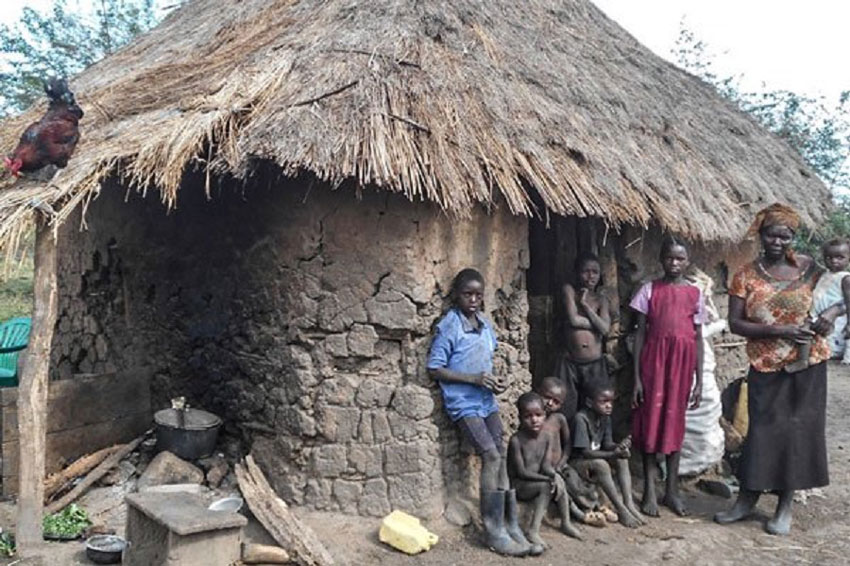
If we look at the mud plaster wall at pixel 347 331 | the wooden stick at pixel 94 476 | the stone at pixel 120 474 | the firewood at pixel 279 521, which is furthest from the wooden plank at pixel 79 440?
the firewood at pixel 279 521

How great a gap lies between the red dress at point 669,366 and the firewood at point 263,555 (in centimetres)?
247

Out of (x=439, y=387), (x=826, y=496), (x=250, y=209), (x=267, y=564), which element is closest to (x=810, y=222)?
(x=826, y=496)

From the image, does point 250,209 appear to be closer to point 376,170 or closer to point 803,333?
point 376,170

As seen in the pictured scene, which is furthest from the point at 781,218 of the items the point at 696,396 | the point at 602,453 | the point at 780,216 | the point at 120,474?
the point at 120,474

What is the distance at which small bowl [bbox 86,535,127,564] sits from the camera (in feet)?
13.1

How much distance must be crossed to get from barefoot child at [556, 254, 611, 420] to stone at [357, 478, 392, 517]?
1.39 meters

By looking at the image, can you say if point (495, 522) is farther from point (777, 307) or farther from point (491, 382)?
point (777, 307)

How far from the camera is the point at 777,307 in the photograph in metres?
4.61

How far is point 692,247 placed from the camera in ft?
20.6

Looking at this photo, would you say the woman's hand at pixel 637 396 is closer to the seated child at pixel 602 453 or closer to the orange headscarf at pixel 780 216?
the seated child at pixel 602 453

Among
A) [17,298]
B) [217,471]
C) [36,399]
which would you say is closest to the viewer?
[36,399]

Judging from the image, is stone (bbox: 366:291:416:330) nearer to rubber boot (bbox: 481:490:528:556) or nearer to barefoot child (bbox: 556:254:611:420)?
rubber boot (bbox: 481:490:528:556)

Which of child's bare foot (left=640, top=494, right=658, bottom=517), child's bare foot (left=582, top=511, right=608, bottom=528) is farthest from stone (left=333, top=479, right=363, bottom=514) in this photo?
child's bare foot (left=640, top=494, right=658, bottom=517)

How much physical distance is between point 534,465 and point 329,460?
1217mm
